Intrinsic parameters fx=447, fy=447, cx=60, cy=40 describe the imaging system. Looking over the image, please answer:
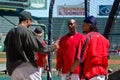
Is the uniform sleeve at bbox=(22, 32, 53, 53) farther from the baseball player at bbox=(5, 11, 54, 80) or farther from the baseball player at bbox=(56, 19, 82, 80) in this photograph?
the baseball player at bbox=(56, 19, 82, 80)

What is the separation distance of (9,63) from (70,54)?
7.91 feet

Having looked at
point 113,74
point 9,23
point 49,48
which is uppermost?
point 49,48

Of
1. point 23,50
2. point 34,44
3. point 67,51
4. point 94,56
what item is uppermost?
point 34,44

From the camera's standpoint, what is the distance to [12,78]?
22.6 ft

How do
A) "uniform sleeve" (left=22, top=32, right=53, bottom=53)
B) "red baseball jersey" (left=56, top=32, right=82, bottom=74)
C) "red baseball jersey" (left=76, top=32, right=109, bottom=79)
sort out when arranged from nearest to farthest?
"uniform sleeve" (left=22, top=32, right=53, bottom=53)
"red baseball jersey" (left=76, top=32, right=109, bottom=79)
"red baseball jersey" (left=56, top=32, right=82, bottom=74)

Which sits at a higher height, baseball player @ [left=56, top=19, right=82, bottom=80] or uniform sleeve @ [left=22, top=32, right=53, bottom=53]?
uniform sleeve @ [left=22, top=32, right=53, bottom=53]

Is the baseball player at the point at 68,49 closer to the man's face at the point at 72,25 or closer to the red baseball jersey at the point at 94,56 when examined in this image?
the man's face at the point at 72,25

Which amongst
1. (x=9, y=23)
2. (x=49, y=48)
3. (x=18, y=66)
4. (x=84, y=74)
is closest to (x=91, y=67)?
(x=84, y=74)

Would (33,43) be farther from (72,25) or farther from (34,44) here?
(72,25)

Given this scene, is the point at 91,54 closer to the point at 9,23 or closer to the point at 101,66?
the point at 101,66

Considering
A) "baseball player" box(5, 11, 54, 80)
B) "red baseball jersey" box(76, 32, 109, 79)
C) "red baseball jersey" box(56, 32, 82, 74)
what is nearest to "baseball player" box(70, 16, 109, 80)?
"red baseball jersey" box(76, 32, 109, 79)

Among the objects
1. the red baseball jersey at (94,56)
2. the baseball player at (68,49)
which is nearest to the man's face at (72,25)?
the baseball player at (68,49)

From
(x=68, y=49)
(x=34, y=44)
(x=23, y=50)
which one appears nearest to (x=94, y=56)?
(x=34, y=44)

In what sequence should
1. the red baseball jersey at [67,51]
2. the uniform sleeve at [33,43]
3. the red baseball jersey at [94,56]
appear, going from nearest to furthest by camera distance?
the uniform sleeve at [33,43], the red baseball jersey at [94,56], the red baseball jersey at [67,51]
